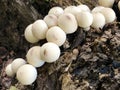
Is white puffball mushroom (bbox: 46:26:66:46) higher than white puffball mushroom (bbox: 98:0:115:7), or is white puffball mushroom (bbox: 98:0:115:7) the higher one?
white puffball mushroom (bbox: 98:0:115:7)

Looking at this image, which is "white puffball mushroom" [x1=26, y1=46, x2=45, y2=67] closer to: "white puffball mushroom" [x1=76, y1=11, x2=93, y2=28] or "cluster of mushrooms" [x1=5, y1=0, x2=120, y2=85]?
"cluster of mushrooms" [x1=5, y1=0, x2=120, y2=85]

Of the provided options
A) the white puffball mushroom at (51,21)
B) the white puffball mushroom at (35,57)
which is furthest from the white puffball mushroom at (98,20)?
the white puffball mushroom at (35,57)

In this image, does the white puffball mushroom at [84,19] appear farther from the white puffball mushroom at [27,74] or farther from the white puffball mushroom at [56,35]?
the white puffball mushroom at [27,74]

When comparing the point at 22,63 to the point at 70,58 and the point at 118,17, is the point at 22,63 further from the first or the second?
the point at 118,17

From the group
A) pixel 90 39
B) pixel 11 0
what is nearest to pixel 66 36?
pixel 90 39

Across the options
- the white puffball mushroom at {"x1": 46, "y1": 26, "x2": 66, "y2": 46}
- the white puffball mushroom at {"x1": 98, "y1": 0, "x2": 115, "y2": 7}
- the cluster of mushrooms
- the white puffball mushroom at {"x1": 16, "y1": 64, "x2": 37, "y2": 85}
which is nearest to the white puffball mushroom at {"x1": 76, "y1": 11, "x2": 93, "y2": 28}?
the cluster of mushrooms
